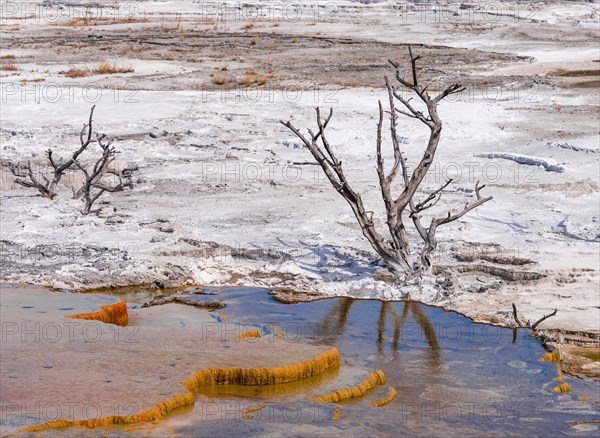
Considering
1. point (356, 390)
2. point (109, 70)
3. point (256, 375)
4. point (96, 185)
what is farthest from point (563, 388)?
point (109, 70)

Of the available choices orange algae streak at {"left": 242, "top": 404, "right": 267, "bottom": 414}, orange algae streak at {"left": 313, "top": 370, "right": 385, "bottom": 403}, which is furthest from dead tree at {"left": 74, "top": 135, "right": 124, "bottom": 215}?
orange algae streak at {"left": 242, "top": 404, "right": 267, "bottom": 414}

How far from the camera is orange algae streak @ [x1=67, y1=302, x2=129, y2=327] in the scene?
7074mm

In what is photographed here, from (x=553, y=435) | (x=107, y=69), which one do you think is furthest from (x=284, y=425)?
(x=107, y=69)

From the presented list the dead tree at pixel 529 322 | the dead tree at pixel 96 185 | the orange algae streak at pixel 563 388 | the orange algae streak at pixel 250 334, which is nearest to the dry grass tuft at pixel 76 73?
the dead tree at pixel 96 185

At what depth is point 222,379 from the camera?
575 cm

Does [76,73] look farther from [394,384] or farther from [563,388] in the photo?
[563,388]

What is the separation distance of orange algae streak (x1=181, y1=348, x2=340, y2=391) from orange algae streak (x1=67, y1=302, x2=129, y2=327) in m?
1.61

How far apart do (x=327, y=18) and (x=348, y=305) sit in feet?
93.3

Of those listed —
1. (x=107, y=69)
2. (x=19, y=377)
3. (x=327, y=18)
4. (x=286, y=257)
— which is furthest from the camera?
(x=327, y=18)

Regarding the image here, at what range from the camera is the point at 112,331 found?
260 inches

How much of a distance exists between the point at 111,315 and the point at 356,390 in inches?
88.8

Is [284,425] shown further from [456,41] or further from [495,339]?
[456,41]

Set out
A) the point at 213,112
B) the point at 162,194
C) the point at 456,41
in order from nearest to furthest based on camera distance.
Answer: the point at 162,194 < the point at 213,112 < the point at 456,41

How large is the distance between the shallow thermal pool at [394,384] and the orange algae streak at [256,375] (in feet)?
0.20
